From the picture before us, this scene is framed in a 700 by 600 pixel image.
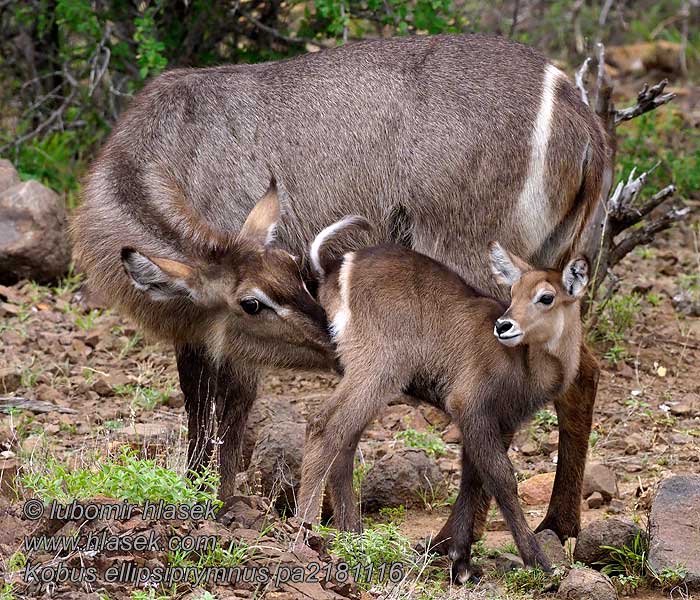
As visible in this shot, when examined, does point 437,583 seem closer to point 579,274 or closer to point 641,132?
point 579,274

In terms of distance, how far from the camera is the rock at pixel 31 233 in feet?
26.9

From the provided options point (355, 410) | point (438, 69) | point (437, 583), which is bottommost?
point (437, 583)

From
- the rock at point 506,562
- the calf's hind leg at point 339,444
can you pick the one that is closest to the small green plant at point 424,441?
the rock at point 506,562

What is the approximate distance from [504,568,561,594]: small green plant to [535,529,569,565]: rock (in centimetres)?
24

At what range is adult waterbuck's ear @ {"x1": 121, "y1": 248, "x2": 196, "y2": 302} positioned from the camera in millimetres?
5152

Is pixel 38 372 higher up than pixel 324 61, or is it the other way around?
pixel 324 61

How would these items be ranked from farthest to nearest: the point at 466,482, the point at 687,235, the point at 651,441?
the point at 687,235 < the point at 651,441 < the point at 466,482

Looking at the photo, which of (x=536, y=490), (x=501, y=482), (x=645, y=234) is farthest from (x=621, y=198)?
(x=501, y=482)

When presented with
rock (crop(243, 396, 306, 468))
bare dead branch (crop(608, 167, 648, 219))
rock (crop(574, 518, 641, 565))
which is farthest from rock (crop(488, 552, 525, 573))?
bare dead branch (crop(608, 167, 648, 219))

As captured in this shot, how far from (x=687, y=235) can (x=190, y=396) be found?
16.3ft

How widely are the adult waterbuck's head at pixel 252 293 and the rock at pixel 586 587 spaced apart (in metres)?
1.41

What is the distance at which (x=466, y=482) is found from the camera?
512 cm

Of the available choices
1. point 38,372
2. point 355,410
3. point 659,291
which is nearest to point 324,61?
point 355,410

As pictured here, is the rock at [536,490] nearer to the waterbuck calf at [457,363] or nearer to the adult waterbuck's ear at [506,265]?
the waterbuck calf at [457,363]
